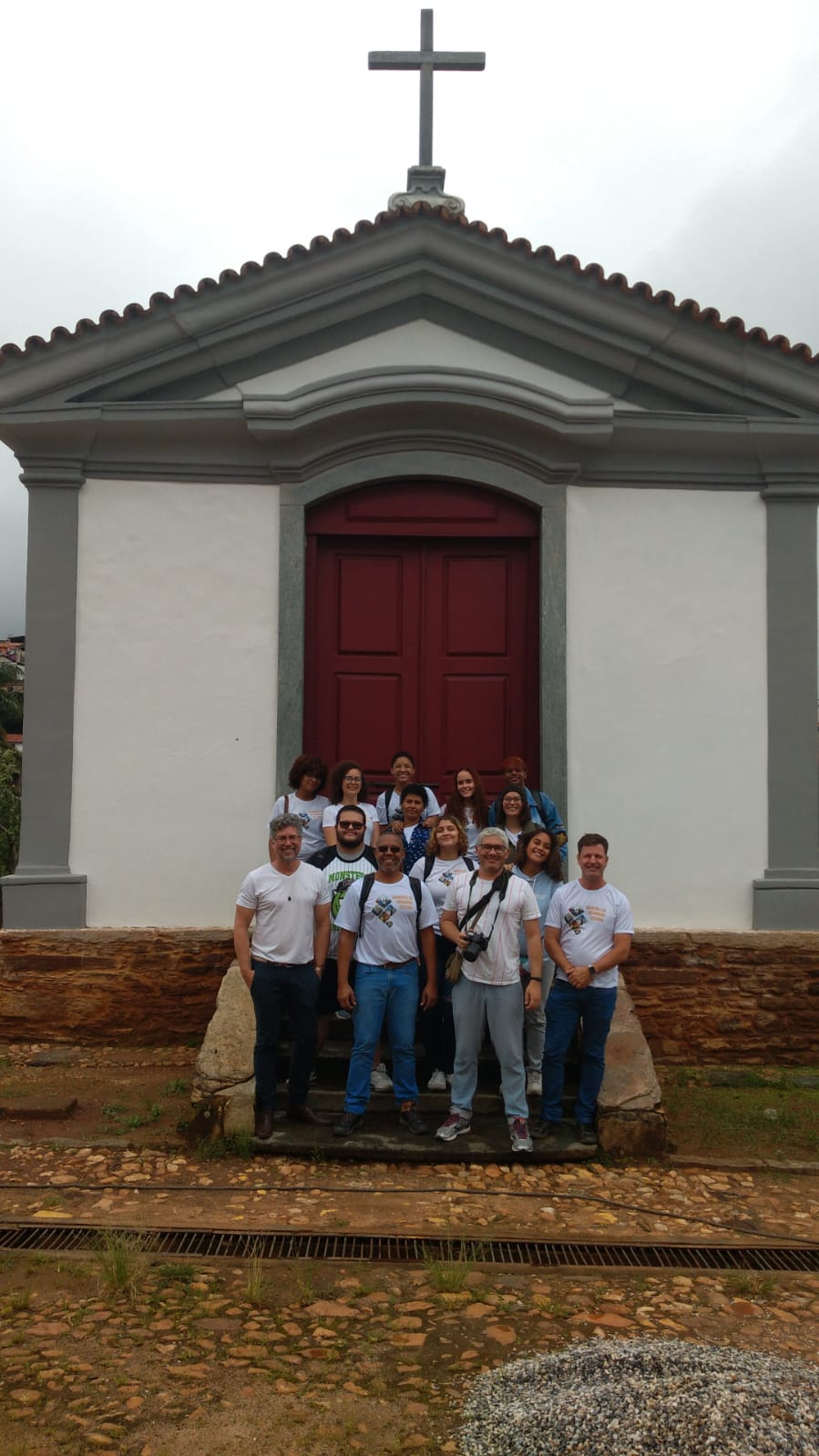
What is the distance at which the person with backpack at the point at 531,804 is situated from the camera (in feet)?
22.0

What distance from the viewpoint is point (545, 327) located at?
26.1 ft

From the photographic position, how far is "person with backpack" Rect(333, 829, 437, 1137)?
5.93 metres

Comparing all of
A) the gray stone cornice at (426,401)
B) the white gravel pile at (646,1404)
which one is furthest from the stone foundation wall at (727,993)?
the white gravel pile at (646,1404)

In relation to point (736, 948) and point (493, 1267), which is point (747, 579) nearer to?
point (736, 948)

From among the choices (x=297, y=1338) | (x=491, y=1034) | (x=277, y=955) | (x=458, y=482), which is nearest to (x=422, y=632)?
(x=458, y=482)

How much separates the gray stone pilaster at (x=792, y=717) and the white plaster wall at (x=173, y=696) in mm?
3451

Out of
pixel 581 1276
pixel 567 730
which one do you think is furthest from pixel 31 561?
pixel 581 1276

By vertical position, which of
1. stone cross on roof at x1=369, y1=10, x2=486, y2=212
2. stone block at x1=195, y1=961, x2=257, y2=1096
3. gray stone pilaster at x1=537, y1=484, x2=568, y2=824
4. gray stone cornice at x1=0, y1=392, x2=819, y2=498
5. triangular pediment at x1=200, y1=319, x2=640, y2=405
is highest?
stone cross on roof at x1=369, y1=10, x2=486, y2=212

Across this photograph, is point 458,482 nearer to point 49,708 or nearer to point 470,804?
point 470,804

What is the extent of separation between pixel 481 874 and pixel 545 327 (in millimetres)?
4063

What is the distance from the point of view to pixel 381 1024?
6000 mm

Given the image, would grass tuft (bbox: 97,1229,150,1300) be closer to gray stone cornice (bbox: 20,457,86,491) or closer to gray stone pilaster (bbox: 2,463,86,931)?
gray stone pilaster (bbox: 2,463,86,931)

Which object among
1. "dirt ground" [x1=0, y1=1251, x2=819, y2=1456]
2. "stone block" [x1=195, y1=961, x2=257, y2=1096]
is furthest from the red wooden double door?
"dirt ground" [x1=0, y1=1251, x2=819, y2=1456]

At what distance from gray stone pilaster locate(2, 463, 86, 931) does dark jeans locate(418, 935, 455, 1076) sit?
2708 mm
